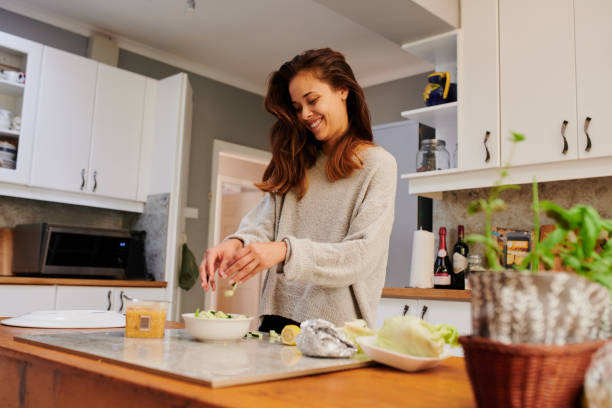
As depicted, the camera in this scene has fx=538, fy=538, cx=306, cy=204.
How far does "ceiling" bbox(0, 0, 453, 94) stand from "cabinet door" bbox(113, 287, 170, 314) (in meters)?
1.94

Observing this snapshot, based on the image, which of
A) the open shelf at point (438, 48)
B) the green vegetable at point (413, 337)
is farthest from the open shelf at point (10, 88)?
the green vegetable at point (413, 337)

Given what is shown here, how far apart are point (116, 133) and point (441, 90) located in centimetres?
234

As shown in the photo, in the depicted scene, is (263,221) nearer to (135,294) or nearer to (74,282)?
(74,282)

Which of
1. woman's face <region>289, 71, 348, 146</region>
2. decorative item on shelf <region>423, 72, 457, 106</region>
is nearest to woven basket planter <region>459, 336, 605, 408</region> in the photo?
woman's face <region>289, 71, 348, 146</region>

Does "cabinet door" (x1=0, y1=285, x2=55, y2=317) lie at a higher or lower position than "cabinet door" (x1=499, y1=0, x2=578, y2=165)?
lower

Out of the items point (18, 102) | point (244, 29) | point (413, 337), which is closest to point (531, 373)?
point (413, 337)

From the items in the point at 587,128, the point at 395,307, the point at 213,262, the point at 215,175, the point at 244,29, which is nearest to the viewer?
the point at 213,262

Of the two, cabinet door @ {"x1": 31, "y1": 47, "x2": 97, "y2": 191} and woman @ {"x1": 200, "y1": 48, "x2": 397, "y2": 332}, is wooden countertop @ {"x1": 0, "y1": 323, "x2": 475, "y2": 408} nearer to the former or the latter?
woman @ {"x1": 200, "y1": 48, "x2": 397, "y2": 332}

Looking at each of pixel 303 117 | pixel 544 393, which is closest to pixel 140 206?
pixel 303 117

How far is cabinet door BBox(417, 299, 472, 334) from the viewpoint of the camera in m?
2.67

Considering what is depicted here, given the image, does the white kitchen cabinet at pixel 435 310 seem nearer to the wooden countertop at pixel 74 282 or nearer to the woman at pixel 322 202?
the woman at pixel 322 202

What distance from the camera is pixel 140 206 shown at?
4.10m

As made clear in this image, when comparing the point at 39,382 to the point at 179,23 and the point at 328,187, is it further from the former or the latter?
the point at 179,23

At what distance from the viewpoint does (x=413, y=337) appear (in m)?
0.81
